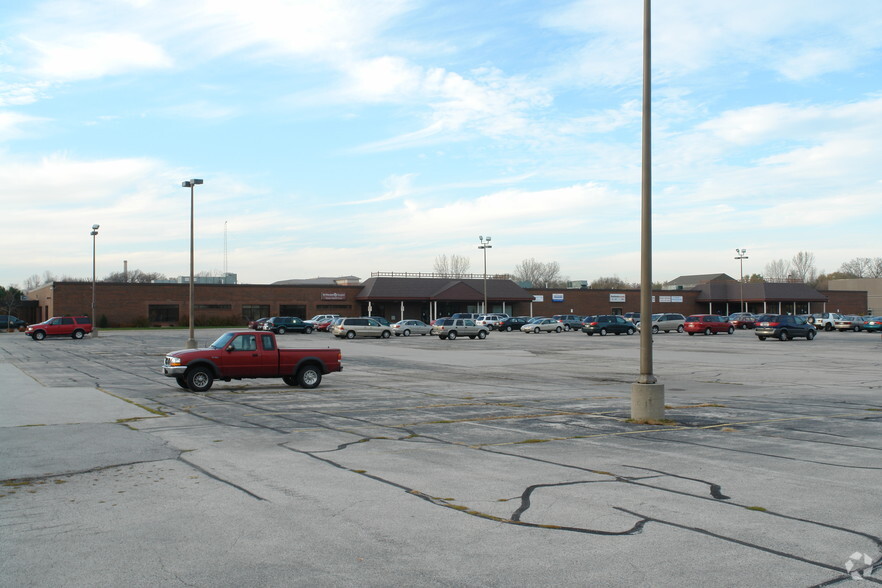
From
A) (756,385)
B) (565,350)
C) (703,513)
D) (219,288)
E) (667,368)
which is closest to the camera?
(703,513)

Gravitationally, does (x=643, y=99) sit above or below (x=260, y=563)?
above

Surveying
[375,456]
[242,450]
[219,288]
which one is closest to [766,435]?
[375,456]

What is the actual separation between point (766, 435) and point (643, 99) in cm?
650

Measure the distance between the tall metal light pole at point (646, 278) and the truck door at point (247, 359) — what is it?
Result: 10.4 metres

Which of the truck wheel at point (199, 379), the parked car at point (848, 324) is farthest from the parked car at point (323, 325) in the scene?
the truck wheel at point (199, 379)

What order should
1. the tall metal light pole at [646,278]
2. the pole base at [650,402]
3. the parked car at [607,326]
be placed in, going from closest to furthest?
the tall metal light pole at [646,278] → the pole base at [650,402] → the parked car at [607,326]

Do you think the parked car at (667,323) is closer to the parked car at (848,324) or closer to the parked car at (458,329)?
the parked car at (848,324)

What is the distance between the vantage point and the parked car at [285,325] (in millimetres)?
64975

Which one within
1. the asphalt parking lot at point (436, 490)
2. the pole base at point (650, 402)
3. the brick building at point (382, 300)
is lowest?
the asphalt parking lot at point (436, 490)

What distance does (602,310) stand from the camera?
101 metres

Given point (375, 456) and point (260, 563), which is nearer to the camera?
point (260, 563)

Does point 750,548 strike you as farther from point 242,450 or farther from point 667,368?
point 667,368

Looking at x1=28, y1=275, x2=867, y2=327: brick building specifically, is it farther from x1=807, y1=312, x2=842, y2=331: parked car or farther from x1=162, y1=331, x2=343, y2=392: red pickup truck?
x1=162, y1=331, x2=343, y2=392: red pickup truck

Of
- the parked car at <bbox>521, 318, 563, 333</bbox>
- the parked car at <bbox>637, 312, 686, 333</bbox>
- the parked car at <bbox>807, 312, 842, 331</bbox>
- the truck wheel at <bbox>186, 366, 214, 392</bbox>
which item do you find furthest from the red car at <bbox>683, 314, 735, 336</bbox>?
the truck wheel at <bbox>186, 366, 214, 392</bbox>
